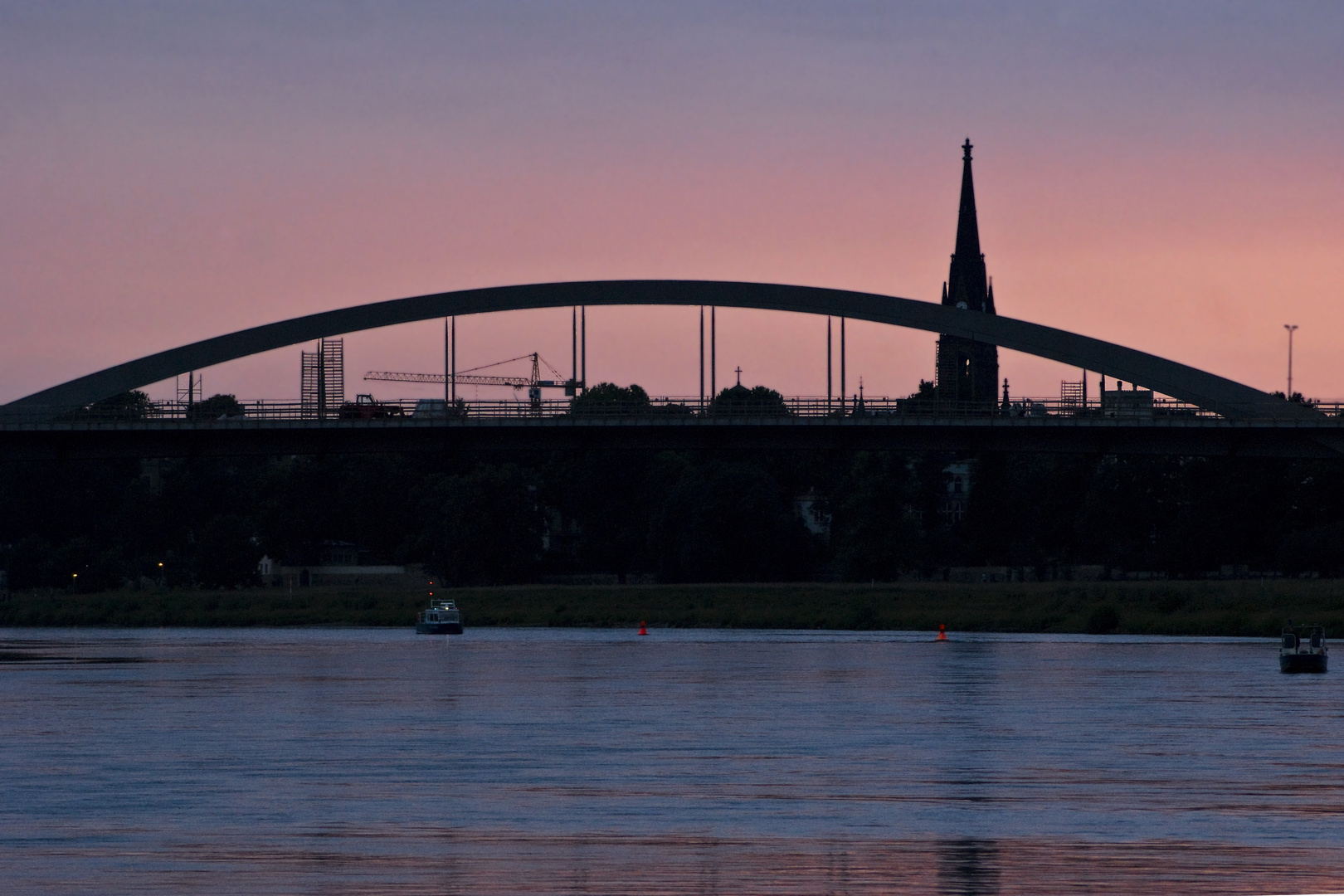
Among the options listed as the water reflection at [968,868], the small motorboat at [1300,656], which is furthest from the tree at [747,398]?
the water reflection at [968,868]

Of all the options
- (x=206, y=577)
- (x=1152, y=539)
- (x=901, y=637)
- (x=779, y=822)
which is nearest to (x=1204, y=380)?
(x=901, y=637)

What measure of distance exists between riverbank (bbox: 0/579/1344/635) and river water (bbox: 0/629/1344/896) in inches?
1198

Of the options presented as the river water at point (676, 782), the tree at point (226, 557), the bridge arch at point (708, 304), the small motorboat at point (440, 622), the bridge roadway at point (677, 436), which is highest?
the bridge arch at point (708, 304)

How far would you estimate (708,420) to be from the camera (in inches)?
3236

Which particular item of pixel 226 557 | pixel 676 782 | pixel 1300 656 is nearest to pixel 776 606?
pixel 1300 656

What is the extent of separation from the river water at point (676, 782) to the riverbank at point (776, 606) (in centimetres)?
3044

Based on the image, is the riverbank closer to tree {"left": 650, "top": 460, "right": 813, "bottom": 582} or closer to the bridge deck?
the bridge deck

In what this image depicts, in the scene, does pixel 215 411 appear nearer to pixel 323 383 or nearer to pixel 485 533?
pixel 323 383

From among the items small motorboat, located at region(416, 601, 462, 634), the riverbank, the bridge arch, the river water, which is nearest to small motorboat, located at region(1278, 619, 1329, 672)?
the river water

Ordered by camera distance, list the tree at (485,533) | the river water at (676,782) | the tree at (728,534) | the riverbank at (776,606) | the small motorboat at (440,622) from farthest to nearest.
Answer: the tree at (485,533)
the tree at (728,534)
the small motorboat at (440,622)
the riverbank at (776,606)
the river water at (676,782)

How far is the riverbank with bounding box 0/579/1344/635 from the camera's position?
84938 mm

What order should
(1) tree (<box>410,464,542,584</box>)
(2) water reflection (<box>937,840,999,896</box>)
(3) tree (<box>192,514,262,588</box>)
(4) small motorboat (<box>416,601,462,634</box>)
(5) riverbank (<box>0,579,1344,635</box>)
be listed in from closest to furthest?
(2) water reflection (<box>937,840,999,896</box>) < (5) riverbank (<box>0,579,1344,635</box>) < (4) small motorboat (<box>416,601,462,634</box>) < (1) tree (<box>410,464,542,584</box>) < (3) tree (<box>192,514,262,588</box>)

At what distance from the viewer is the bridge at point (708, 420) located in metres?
82.1

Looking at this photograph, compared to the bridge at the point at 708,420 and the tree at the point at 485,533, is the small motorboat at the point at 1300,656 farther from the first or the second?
the tree at the point at 485,533
